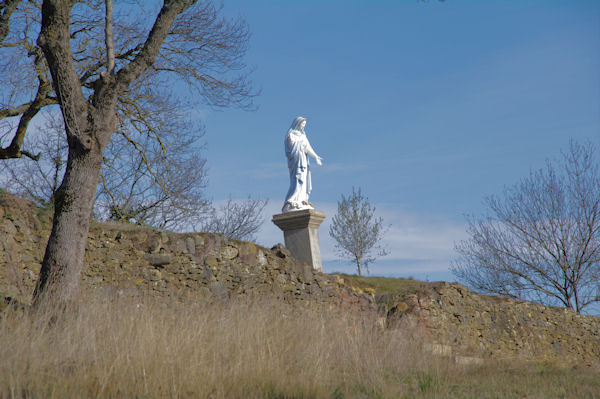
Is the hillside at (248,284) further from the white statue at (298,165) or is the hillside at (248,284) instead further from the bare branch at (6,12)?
the bare branch at (6,12)

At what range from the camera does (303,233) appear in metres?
13.5

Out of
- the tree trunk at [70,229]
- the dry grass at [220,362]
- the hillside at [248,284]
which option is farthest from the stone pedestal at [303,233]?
the tree trunk at [70,229]

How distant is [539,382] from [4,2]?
11.2 metres

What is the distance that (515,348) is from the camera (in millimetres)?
14719

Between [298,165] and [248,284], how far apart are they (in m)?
4.99

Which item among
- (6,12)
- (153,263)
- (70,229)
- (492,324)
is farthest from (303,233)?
(6,12)

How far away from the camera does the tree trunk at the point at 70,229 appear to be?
21.5 feet

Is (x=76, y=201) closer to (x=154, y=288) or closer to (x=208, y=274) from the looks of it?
(x=154, y=288)

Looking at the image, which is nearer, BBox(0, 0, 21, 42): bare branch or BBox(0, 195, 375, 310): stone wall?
BBox(0, 195, 375, 310): stone wall

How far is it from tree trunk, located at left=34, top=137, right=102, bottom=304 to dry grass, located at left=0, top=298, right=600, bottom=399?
0.45m

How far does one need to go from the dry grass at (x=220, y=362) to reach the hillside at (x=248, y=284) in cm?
172

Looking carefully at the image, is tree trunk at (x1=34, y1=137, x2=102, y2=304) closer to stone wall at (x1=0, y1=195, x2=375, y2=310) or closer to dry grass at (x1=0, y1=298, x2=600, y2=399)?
dry grass at (x1=0, y1=298, x2=600, y2=399)

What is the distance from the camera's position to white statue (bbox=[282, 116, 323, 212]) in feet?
46.6

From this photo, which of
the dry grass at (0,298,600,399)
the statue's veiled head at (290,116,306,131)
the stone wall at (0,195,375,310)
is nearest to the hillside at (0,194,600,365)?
the stone wall at (0,195,375,310)
